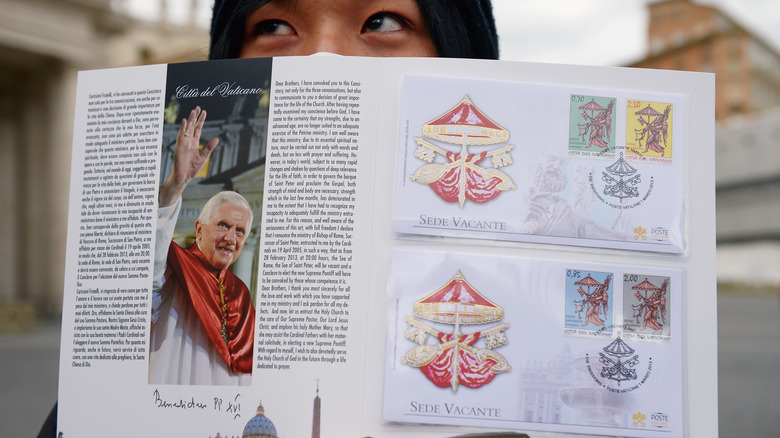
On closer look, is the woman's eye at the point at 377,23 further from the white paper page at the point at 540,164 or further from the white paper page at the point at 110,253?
the white paper page at the point at 110,253

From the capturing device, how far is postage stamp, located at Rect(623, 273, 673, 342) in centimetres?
111

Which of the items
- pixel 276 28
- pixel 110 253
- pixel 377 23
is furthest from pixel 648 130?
pixel 110 253

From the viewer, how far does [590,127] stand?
1148 millimetres

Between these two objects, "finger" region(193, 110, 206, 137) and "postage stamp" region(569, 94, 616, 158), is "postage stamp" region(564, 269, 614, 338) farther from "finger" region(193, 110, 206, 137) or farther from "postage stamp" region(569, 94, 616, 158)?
"finger" region(193, 110, 206, 137)

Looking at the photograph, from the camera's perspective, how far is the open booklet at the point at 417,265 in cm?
108

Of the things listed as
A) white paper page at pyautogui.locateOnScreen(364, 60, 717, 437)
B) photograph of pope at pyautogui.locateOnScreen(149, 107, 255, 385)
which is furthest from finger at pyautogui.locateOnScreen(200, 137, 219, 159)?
white paper page at pyautogui.locateOnScreen(364, 60, 717, 437)

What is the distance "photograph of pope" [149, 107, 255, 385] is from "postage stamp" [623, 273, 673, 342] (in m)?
0.59

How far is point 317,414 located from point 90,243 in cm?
48

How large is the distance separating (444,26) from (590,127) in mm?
403

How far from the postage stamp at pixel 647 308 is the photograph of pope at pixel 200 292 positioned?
1.92ft

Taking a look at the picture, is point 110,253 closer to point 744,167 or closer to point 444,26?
point 444,26

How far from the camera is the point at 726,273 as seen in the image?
25297 millimetres

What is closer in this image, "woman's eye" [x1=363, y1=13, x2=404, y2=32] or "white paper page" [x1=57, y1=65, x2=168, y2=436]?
"white paper page" [x1=57, y1=65, x2=168, y2=436]

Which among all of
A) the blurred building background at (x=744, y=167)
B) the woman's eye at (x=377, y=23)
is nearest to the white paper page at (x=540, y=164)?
the woman's eye at (x=377, y=23)
